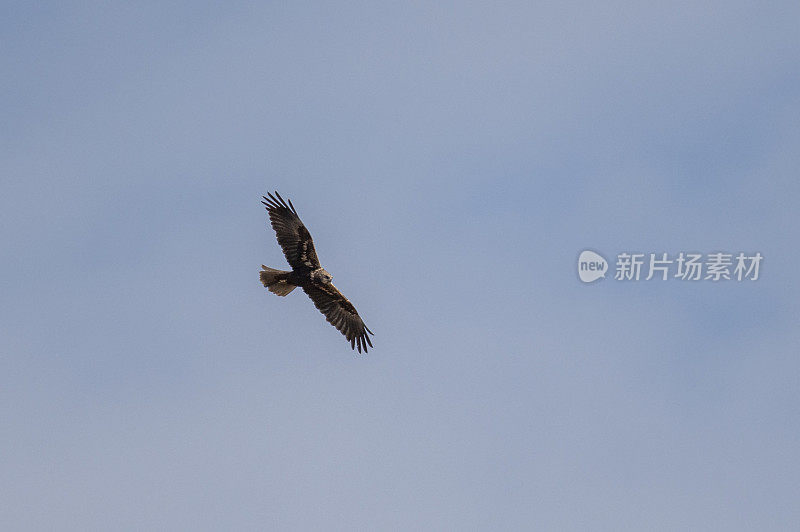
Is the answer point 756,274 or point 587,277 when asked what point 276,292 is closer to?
point 587,277

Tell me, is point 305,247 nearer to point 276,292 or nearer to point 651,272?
point 276,292

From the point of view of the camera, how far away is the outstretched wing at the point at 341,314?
35.1m

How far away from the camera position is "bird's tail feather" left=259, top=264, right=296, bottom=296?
34062 mm

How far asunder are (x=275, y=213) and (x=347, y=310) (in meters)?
3.52

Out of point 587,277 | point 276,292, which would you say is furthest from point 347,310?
point 587,277

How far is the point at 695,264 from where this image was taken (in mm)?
34500

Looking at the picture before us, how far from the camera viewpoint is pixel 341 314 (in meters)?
35.5

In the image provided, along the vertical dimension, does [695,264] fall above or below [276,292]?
above

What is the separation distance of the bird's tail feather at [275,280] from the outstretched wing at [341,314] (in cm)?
81

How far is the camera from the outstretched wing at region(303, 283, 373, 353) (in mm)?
35125

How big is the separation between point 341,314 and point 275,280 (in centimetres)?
239

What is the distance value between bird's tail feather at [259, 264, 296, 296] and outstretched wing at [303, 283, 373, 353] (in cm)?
81

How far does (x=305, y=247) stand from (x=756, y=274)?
11956mm

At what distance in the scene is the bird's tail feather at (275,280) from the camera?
112 ft
